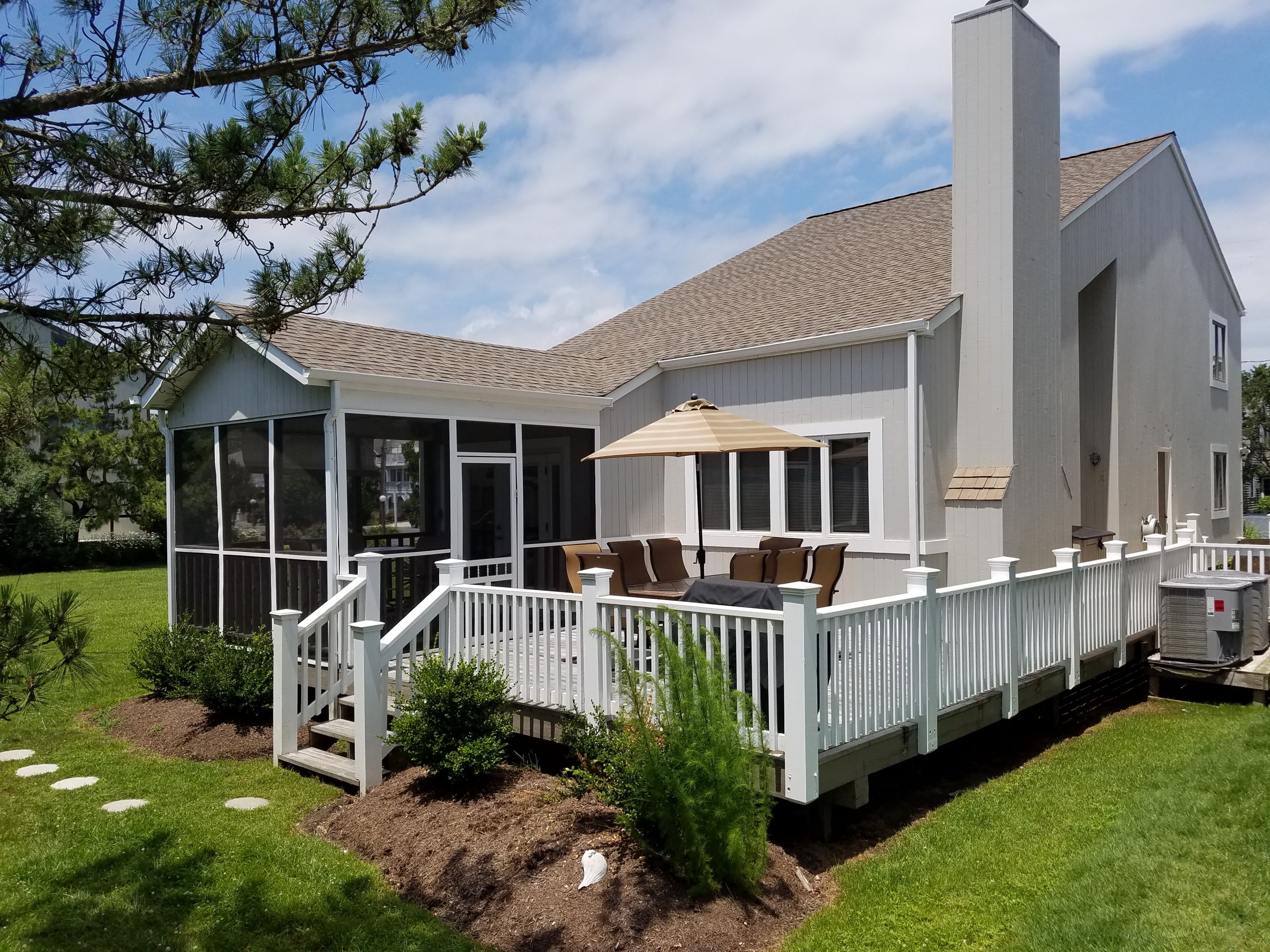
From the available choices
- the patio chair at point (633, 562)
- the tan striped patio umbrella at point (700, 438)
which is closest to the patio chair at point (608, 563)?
the tan striped patio umbrella at point (700, 438)

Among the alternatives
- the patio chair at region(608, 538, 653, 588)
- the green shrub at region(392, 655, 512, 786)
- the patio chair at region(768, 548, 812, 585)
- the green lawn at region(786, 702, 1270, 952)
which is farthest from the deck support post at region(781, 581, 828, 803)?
the patio chair at region(608, 538, 653, 588)

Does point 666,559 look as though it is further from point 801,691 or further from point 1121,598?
point 801,691

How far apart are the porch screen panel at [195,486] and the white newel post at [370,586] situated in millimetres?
3007

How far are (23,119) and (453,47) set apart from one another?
5.55 ft

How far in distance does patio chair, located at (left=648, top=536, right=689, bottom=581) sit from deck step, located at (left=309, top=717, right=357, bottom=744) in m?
4.14

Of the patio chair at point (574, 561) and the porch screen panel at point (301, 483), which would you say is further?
the patio chair at point (574, 561)

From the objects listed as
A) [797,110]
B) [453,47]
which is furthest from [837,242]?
[453,47]

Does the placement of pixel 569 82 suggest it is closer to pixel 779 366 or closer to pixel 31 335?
pixel 779 366

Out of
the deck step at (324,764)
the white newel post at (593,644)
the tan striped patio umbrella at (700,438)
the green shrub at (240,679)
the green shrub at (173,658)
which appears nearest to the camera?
the white newel post at (593,644)

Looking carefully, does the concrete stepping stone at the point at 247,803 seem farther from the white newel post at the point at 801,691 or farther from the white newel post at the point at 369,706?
the white newel post at the point at 801,691

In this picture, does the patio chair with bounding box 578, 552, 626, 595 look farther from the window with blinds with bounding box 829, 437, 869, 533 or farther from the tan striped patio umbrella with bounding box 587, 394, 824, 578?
the window with blinds with bounding box 829, 437, 869, 533

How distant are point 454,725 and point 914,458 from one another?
17.8ft

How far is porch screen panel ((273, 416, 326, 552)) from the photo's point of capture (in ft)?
28.9

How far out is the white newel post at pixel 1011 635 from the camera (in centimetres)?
688
